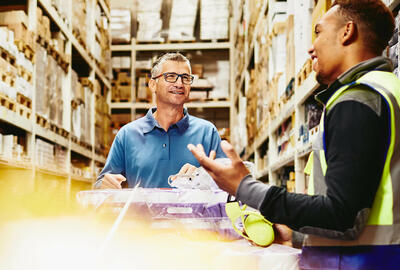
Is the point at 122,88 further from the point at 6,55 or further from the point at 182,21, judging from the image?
the point at 6,55

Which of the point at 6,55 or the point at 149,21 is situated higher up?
the point at 149,21

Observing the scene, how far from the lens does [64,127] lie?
7059mm

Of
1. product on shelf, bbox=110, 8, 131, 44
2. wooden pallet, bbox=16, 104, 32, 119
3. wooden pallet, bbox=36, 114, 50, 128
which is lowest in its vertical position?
wooden pallet, bbox=36, 114, 50, 128

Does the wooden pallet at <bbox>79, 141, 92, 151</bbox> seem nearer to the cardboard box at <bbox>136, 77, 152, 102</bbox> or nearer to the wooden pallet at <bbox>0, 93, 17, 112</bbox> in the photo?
the cardboard box at <bbox>136, 77, 152, 102</bbox>

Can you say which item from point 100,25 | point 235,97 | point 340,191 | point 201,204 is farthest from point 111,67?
point 340,191

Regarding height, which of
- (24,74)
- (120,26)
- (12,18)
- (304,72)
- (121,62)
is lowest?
(304,72)

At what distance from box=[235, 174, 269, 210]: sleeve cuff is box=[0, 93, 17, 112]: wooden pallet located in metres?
3.95

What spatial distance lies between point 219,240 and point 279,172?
4.80 meters

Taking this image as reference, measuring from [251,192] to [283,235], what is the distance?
405 mm

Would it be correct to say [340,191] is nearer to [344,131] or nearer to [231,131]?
[344,131]

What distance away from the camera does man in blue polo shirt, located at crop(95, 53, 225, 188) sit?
8.68 feet

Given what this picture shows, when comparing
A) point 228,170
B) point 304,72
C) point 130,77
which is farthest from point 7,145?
point 130,77

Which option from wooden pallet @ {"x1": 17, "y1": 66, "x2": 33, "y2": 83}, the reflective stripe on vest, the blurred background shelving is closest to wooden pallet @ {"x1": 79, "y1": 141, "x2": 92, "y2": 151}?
the blurred background shelving

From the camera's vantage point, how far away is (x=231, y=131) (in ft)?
34.3
